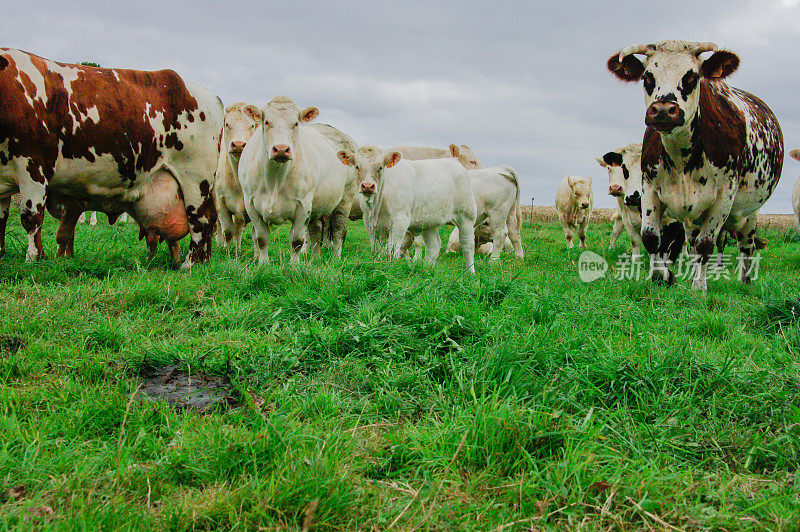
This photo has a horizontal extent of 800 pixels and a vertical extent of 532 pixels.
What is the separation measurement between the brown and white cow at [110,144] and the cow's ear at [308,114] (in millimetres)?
1025

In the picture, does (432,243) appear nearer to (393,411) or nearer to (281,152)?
(281,152)

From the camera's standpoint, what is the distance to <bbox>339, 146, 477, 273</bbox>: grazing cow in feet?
25.5

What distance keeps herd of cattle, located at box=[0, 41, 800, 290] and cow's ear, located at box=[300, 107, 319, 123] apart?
14mm

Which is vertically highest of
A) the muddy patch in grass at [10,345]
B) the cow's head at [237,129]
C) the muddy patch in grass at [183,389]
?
the cow's head at [237,129]

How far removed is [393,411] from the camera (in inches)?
114

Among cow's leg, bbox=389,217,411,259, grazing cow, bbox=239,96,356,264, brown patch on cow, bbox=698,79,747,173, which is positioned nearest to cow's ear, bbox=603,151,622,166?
brown patch on cow, bbox=698,79,747,173

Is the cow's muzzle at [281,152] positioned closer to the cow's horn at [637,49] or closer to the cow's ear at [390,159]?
the cow's ear at [390,159]

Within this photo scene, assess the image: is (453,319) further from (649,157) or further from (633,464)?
(649,157)

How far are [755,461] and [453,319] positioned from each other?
5.96 ft

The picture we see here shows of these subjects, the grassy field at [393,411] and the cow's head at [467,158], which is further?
the cow's head at [467,158]

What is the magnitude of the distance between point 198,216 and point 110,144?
1.29 m

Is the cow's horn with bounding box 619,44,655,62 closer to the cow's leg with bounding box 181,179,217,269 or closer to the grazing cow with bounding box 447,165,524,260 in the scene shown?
the grazing cow with bounding box 447,165,524,260

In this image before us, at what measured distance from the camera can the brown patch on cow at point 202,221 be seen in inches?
273

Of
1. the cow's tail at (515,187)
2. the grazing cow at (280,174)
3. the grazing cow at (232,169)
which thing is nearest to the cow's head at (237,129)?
the grazing cow at (232,169)
